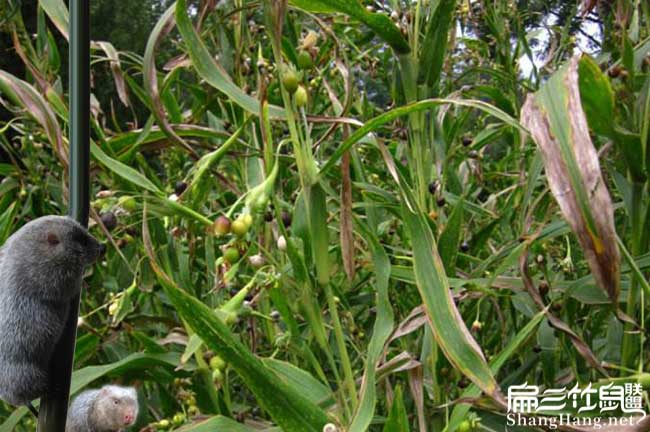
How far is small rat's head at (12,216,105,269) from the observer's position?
0.81ft

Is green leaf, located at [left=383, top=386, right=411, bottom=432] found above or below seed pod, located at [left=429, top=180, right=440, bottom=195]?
below

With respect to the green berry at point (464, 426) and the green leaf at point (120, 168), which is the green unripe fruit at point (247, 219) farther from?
the green berry at point (464, 426)

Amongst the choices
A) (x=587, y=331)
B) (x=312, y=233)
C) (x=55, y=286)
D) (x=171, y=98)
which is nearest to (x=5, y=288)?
(x=55, y=286)

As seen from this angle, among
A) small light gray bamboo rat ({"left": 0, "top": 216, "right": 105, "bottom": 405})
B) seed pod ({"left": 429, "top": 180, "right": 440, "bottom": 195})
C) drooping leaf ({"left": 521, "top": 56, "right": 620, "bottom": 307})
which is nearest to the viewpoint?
small light gray bamboo rat ({"left": 0, "top": 216, "right": 105, "bottom": 405})

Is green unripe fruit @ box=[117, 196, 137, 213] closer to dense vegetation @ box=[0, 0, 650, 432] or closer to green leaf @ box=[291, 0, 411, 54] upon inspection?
dense vegetation @ box=[0, 0, 650, 432]

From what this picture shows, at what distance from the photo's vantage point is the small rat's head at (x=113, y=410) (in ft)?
0.96

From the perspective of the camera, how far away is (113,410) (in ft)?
0.97

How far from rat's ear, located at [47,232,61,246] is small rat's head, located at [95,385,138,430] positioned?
0.08m

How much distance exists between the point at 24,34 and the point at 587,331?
1.01 metres

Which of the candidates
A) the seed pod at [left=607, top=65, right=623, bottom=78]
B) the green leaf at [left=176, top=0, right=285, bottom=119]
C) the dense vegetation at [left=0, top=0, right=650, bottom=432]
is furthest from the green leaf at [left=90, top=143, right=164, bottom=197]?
the seed pod at [left=607, top=65, right=623, bottom=78]

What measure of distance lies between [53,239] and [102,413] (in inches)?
3.2

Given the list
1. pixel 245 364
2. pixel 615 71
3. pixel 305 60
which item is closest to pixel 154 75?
pixel 305 60

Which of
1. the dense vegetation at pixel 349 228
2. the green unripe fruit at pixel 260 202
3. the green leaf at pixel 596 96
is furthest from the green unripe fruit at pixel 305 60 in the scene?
the green leaf at pixel 596 96

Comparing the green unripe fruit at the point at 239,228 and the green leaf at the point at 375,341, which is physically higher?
the green unripe fruit at the point at 239,228
